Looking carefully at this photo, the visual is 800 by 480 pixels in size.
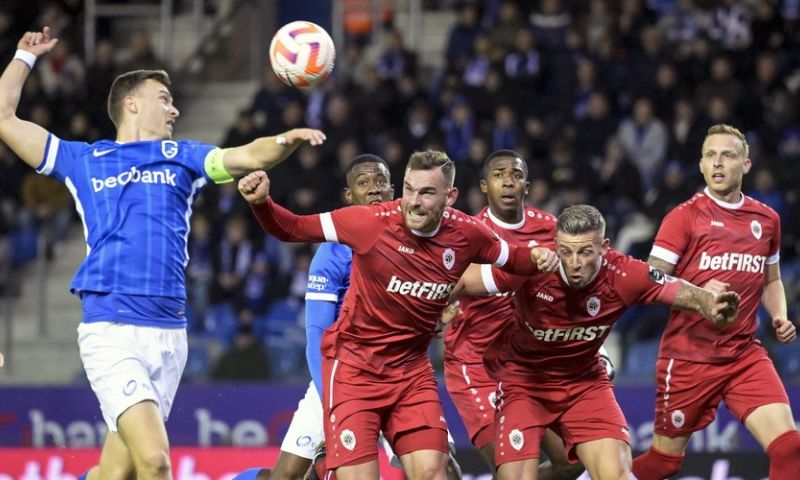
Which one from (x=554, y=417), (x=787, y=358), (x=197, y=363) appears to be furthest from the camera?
(x=197, y=363)

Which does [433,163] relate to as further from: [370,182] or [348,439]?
[348,439]

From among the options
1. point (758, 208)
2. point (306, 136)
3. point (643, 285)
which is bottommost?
point (643, 285)

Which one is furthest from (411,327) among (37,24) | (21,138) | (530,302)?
(37,24)

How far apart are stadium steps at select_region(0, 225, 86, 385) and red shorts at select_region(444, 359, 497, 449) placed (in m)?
6.95

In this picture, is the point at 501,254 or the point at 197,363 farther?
the point at 197,363

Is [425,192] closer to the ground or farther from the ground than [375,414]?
farther from the ground

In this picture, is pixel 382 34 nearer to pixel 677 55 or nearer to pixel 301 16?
pixel 301 16

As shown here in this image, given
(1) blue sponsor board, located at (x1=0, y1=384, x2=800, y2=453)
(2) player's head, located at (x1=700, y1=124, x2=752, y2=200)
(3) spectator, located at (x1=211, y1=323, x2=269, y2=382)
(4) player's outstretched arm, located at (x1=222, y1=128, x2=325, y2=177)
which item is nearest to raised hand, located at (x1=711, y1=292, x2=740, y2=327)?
(2) player's head, located at (x1=700, y1=124, x2=752, y2=200)

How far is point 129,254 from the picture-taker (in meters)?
6.90

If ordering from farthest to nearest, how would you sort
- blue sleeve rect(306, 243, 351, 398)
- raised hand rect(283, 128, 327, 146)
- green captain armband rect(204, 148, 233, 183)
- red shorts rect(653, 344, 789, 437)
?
red shorts rect(653, 344, 789, 437) < blue sleeve rect(306, 243, 351, 398) < green captain armband rect(204, 148, 233, 183) < raised hand rect(283, 128, 327, 146)

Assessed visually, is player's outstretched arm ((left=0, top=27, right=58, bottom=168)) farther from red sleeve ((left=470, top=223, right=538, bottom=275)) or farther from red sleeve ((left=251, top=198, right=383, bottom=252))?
red sleeve ((left=470, top=223, right=538, bottom=275))

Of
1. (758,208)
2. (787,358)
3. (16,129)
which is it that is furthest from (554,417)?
(787,358)

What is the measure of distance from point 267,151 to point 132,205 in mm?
829

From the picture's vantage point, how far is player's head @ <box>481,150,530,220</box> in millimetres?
8102
